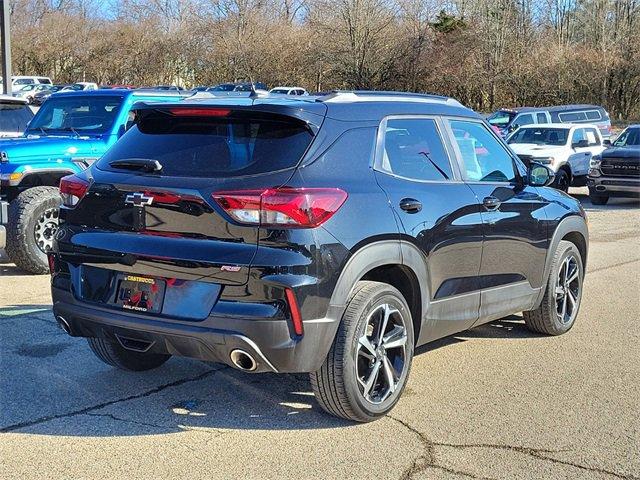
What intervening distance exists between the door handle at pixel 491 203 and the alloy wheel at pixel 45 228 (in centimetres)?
512

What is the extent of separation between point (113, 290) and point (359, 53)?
39849 millimetres

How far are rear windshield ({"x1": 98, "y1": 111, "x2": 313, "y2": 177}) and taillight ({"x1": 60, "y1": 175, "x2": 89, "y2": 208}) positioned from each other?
0.59 feet

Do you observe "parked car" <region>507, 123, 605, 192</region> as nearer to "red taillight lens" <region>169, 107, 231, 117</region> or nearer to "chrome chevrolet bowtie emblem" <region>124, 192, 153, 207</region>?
"red taillight lens" <region>169, 107, 231, 117</region>

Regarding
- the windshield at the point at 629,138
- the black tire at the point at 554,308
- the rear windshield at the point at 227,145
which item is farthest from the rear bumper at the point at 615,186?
the rear windshield at the point at 227,145

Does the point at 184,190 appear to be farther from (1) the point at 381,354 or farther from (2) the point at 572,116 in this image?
(2) the point at 572,116

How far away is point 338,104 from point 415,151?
0.70m

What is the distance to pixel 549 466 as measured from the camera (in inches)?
167

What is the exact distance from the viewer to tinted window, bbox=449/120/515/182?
227 inches

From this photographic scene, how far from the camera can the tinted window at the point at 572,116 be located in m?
27.7

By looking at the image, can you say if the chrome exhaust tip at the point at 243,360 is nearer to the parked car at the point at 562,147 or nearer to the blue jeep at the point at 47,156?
the blue jeep at the point at 47,156

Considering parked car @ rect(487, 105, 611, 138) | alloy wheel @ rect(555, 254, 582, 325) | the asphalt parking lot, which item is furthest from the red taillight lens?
parked car @ rect(487, 105, 611, 138)

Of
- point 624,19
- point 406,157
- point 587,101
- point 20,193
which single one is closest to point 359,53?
point 587,101

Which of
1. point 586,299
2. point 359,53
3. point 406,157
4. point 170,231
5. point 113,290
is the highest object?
point 359,53

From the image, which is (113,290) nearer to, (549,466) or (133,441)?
(133,441)
